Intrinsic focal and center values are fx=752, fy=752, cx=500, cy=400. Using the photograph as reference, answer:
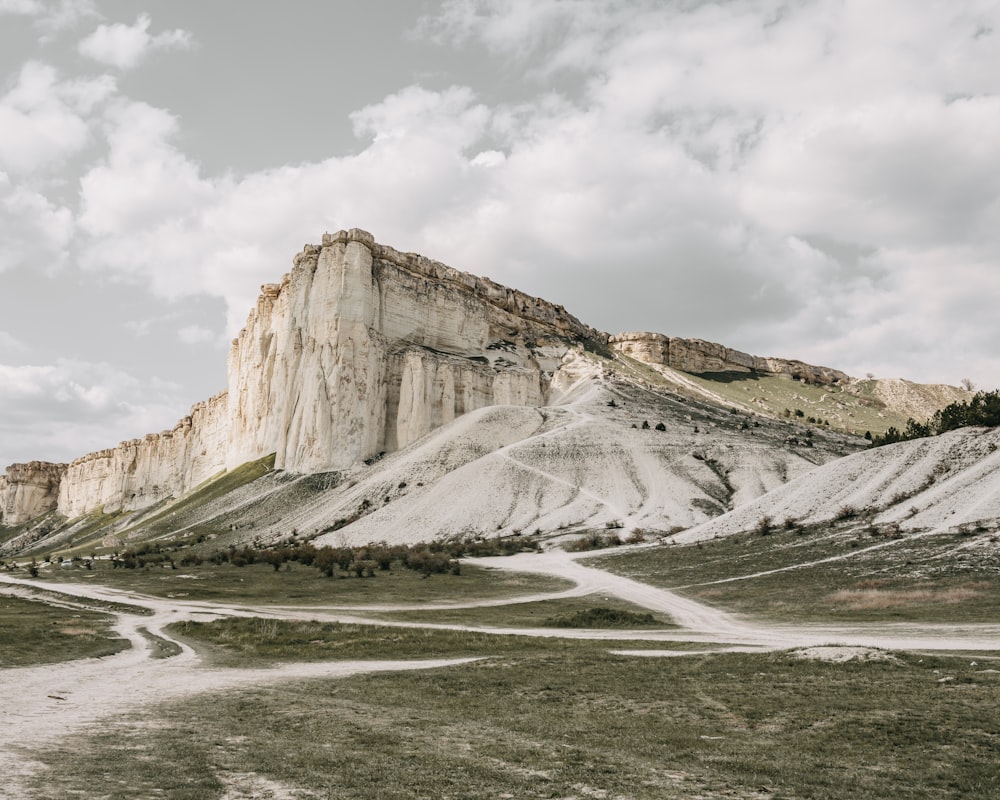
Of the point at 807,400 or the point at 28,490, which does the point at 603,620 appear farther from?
the point at 28,490

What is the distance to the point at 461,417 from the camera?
8969cm

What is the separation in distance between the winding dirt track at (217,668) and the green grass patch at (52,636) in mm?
641

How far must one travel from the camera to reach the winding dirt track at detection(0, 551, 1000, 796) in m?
11.4

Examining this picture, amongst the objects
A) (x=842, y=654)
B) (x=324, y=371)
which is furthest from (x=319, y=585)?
(x=324, y=371)

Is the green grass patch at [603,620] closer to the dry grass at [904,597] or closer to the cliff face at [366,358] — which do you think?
the dry grass at [904,597]

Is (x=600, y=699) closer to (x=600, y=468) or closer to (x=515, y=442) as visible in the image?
(x=600, y=468)

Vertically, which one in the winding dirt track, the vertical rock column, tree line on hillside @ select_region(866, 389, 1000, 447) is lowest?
the winding dirt track

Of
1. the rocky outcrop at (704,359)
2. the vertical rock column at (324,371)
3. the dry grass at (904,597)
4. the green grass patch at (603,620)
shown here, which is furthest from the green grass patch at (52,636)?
the rocky outcrop at (704,359)

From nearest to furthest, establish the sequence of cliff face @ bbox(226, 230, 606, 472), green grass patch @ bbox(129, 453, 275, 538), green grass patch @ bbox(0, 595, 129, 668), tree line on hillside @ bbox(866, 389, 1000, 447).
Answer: green grass patch @ bbox(0, 595, 129, 668), tree line on hillside @ bbox(866, 389, 1000, 447), green grass patch @ bbox(129, 453, 275, 538), cliff face @ bbox(226, 230, 606, 472)

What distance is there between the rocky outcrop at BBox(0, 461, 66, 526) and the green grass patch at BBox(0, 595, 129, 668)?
6633 inches

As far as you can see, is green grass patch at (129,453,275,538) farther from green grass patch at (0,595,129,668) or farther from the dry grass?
the dry grass

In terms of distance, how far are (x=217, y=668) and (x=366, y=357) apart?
81.5 metres

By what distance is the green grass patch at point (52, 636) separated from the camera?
722 inches

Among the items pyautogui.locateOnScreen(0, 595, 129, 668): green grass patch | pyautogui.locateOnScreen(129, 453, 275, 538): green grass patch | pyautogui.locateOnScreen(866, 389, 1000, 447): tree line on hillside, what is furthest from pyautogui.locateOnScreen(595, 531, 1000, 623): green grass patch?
pyautogui.locateOnScreen(129, 453, 275, 538): green grass patch
